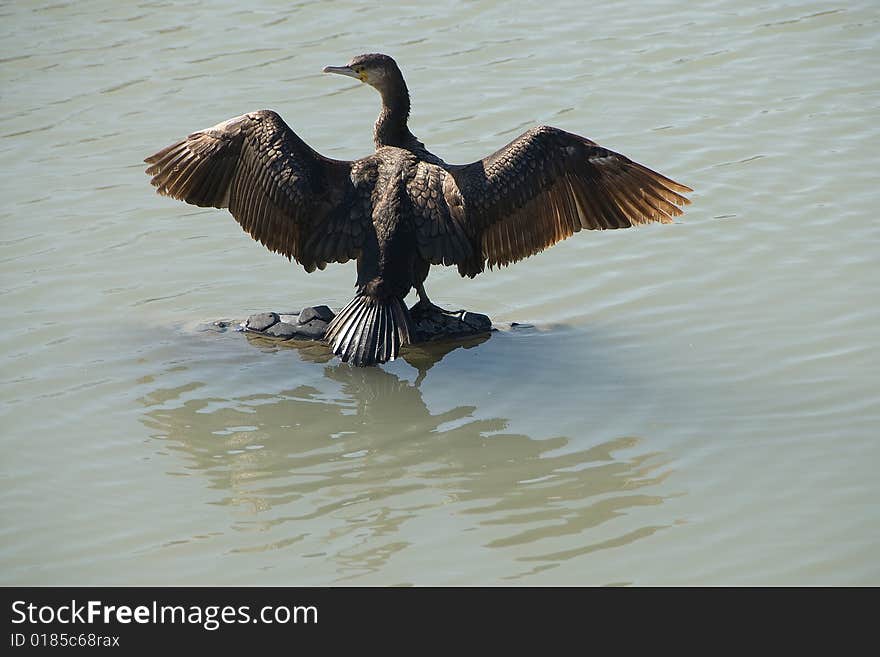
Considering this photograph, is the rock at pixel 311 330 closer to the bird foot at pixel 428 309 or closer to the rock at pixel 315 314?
the rock at pixel 315 314

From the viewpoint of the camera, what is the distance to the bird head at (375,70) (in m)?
8.00

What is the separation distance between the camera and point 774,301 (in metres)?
7.90

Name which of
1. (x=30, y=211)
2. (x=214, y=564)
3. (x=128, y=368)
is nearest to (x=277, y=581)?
(x=214, y=564)

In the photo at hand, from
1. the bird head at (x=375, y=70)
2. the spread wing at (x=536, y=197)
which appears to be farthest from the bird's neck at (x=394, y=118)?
the spread wing at (x=536, y=197)

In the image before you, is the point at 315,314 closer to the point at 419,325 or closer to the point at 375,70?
the point at 419,325

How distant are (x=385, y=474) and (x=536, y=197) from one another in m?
2.16

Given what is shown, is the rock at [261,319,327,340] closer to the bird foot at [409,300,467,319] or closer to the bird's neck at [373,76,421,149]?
the bird foot at [409,300,467,319]

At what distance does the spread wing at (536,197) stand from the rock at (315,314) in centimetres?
75

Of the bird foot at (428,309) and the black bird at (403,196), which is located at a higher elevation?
the black bird at (403,196)

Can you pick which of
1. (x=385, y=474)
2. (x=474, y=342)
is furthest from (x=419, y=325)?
(x=385, y=474)

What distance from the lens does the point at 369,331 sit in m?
7.20

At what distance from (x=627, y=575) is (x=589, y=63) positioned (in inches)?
283

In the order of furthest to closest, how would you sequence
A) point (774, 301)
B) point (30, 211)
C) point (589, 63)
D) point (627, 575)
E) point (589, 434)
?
point (589, 63), point (30, 211), point (774, 301), point (589, 434), point (627, 575)

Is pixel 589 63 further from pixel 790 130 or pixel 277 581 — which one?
pixel 277 581
